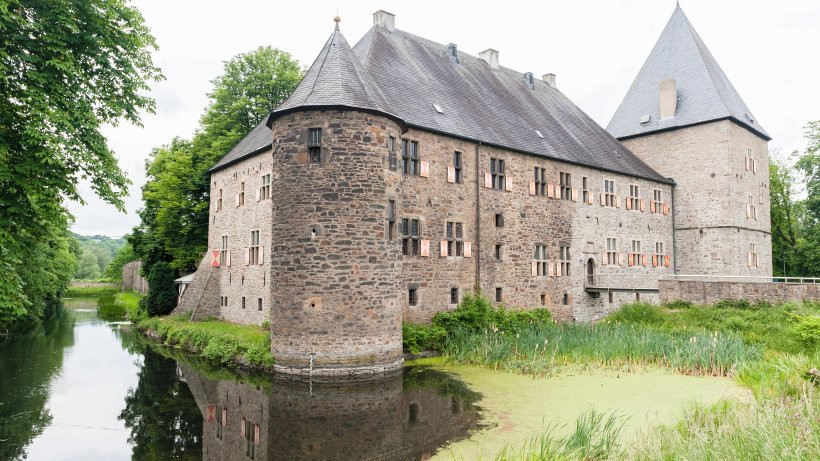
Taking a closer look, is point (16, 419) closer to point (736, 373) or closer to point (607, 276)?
point (736, 373)

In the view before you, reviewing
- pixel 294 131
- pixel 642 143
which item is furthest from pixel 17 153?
pixel 642 143

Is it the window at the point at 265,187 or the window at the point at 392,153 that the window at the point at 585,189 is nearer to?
the window at the point at 392,153

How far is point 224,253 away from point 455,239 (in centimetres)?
976

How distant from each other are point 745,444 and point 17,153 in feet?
34.1

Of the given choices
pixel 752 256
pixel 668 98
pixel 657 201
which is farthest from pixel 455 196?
pixel 752 256

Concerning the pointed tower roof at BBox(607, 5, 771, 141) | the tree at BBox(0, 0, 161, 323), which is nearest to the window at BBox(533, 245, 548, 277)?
the pointed tower roof at BBox(607, 5, 771, 141)

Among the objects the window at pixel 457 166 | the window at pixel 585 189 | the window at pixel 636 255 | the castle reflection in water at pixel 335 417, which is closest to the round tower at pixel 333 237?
the castle reflection in water at pixel 335 417

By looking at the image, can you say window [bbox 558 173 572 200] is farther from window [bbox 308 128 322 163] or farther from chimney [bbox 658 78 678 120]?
window [bbox 308 128 322 163]

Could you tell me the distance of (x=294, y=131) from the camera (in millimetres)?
13562

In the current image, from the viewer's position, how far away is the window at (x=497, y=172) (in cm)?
1869

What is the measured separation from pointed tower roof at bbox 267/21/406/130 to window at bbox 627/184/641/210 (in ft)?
43.3

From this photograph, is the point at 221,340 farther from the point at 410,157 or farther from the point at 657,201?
the point at 657,201

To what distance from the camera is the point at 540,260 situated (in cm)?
1997

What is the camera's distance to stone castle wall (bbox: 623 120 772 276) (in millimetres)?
24844
